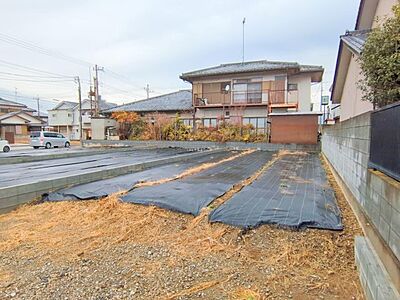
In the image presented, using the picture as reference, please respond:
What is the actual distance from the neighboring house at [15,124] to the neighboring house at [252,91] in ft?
60.4

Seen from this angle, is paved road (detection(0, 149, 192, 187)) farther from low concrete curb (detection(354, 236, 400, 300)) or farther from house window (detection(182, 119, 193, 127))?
house window (detection(182, 119, 193, 127))

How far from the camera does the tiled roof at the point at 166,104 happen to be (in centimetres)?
1795

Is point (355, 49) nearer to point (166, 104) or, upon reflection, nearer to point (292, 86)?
point (292, 86)

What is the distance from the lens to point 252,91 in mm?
16062

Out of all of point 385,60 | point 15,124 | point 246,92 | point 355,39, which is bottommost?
point 15,124

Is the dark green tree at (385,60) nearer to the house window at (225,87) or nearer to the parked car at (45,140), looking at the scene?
the house window at (225,87)

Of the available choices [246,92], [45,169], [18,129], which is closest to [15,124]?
[18,129]

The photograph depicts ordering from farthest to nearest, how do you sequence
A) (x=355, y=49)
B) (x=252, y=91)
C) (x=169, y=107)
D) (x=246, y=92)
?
1. (x=169, y=107)
2. (x=246, y=92)
3. (x=252, y=91)
4. (x=355, y=49)

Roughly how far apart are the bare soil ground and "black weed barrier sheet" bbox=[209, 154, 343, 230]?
13cm

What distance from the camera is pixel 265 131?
13.9 m

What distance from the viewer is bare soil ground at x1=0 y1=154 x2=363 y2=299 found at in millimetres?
1925

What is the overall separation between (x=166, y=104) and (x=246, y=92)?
6.12 m

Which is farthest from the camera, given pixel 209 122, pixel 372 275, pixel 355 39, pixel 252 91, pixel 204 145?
pixel 209 122

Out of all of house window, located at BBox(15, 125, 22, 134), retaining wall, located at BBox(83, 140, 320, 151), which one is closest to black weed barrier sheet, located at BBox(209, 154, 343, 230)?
retaining wall, located at BBox(83, 140, 320, 151)
